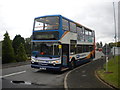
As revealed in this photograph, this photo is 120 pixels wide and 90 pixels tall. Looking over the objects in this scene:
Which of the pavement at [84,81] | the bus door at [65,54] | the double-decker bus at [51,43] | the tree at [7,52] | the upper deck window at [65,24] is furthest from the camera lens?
the tree at [7,52]

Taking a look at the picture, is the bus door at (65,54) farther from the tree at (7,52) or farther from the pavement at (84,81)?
the tree at (7,52)

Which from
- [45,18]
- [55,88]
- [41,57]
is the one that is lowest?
[55,88]

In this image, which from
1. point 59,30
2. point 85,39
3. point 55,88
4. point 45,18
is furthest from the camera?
point 85,39

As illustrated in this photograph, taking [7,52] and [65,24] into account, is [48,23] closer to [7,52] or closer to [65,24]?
[65,24]

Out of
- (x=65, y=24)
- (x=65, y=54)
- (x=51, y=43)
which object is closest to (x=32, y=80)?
(x=51, y=43)

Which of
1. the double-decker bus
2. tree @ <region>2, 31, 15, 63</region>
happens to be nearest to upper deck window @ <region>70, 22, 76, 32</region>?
the double-decker bus

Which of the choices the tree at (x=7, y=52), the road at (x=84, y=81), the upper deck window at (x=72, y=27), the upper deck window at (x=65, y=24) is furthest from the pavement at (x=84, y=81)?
the tree at (x=7, y=52)

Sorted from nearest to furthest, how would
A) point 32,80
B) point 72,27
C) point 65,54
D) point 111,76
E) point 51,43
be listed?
point 32,80 → point 111,76 → point 51,43 → point 65,54 → point 72,27

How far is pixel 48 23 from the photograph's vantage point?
13.6 meters

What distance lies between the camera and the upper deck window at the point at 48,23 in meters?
13.3

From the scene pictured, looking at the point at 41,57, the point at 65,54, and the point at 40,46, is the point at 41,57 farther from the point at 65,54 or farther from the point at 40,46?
the point at 65,54

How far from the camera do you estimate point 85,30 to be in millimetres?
20750

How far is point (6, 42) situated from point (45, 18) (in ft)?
34.3

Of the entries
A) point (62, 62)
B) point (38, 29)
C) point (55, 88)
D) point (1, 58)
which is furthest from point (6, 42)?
point (55, 88)
